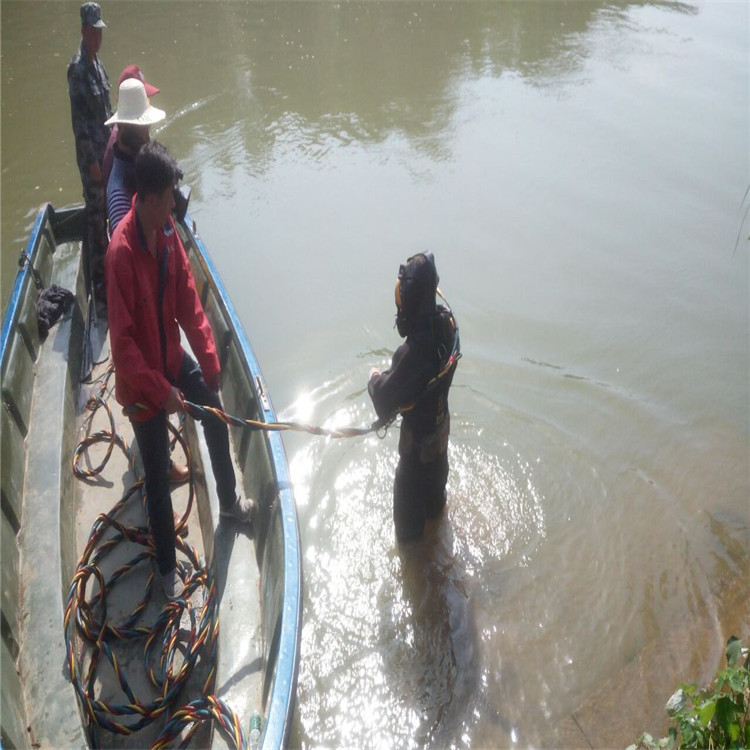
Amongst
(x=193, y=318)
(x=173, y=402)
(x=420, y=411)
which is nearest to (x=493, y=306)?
(x=420, y=411)

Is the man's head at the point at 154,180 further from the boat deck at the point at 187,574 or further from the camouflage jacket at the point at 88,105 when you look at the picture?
the camouflage jacket at the point at 88,105

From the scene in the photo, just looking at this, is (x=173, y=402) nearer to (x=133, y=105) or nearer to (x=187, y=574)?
(x=187, y=574)

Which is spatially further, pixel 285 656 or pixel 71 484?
pixel 71 484

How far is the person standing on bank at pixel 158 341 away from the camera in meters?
2.75

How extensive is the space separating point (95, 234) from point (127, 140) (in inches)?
63.5

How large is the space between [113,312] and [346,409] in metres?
2.90

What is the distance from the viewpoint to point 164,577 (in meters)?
3.46

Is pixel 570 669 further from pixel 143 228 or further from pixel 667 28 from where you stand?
pixel 667 28

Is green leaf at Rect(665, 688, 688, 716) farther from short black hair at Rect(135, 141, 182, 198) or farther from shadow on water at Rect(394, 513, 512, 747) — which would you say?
short black hair at Rect(135, 141, 182, 198)

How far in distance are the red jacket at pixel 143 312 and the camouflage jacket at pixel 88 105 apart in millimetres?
2242

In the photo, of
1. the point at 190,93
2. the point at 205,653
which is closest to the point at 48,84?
the point at 190,93

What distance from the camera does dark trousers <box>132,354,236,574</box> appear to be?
10.5 ft

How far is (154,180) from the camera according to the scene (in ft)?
8.84

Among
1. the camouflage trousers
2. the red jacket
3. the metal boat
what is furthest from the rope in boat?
the camouflage trousers
